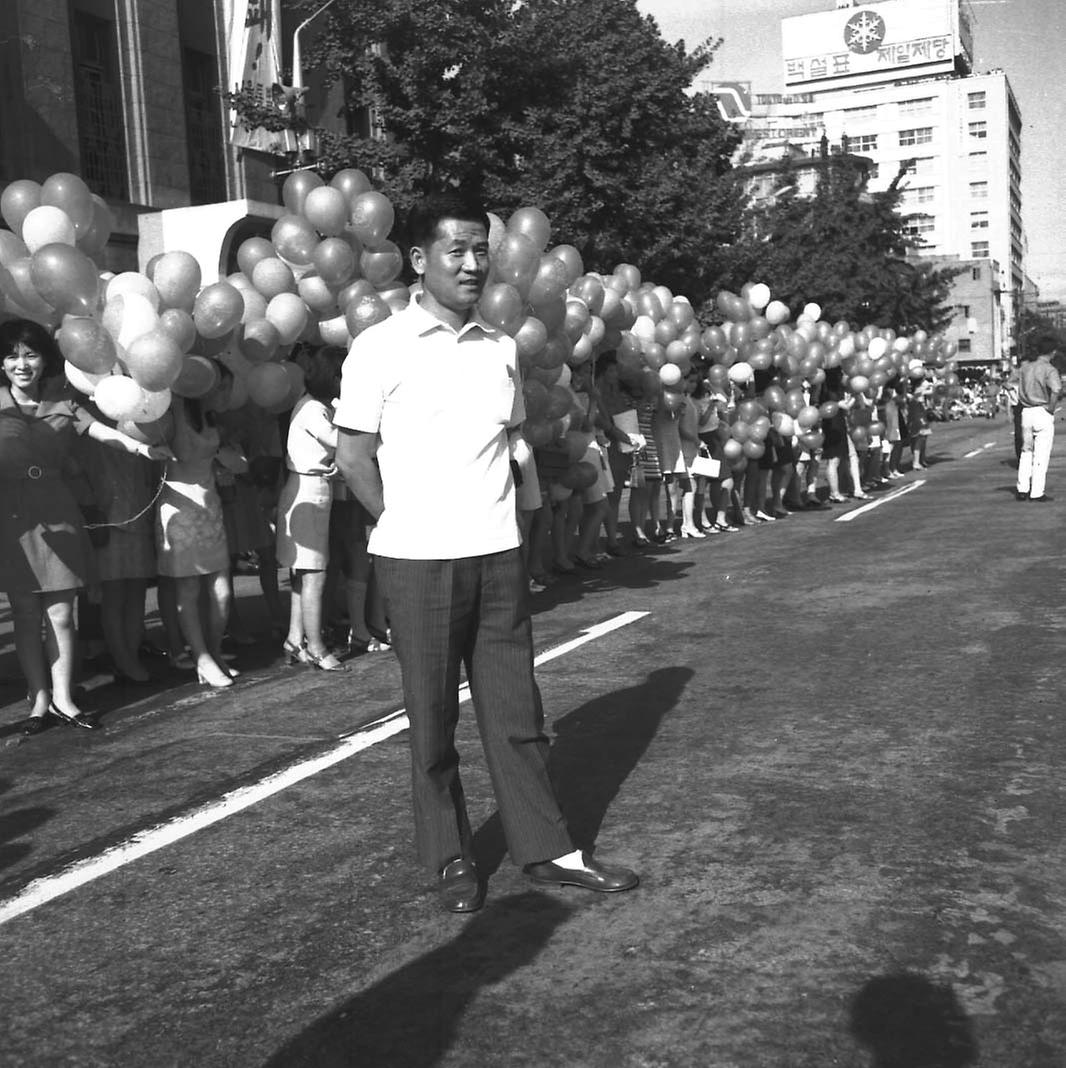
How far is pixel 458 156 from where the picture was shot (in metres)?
21.5

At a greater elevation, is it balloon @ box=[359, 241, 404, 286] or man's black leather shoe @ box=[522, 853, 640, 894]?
balloon @ box=[359, 241, 404, 286]

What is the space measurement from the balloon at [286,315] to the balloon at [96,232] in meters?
0.98

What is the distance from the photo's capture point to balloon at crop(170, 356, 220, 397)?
7.28 metres

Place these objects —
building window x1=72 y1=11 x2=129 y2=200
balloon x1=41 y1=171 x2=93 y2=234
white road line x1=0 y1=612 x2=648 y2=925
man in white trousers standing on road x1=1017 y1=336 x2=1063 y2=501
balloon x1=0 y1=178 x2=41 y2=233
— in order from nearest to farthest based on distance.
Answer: white road line x1=0 y1=612 x2=648 y2=925, balloon x1=41 y1=171 x2=93 y2=234, balloon x1=0 y1=178 x2=41 y2=233, man in white trousers standing on road x1=1017 y1=336 x2=1063 y2=501, building window x1=72 y1=11 x2=129 y2=200

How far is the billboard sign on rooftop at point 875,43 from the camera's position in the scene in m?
142

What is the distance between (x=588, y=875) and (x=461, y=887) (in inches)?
14.5

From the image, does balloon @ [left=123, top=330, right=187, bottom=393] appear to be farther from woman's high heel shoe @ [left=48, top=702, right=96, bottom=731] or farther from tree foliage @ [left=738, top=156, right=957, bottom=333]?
tree foliage @ [left=738, top=156, right=957, bottom=333]

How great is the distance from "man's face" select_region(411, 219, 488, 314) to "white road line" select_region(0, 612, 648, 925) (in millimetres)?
2041

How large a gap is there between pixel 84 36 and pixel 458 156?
6.34 metres

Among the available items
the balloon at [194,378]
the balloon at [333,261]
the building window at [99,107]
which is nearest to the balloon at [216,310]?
the balloon at [194,378]

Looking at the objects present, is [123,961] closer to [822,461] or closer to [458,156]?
[822,461]

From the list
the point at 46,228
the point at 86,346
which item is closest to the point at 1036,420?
the point at 46,228

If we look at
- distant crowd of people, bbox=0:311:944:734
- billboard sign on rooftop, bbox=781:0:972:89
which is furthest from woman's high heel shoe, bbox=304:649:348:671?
billboard sign on rooftop, bbox=781:0:972:89

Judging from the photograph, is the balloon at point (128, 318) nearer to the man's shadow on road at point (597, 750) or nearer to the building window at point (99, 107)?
the man's shadow on road at point (597, 750)
